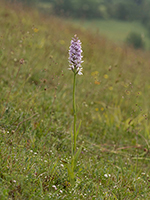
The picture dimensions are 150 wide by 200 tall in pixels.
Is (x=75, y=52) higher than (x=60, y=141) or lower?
higher

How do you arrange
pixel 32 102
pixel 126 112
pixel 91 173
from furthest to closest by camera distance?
pixel 126 112
pixel 32 102
pixel 91 173

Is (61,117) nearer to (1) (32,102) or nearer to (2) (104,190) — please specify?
(1) (32,102)

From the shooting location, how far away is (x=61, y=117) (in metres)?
3.39

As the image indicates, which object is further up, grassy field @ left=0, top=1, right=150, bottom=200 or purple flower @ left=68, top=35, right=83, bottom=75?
purple flower @ left=68, top=35, right=83, bottom=75

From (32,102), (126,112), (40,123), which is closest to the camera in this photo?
(40,123)

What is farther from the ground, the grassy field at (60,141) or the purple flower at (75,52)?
the purple flower at (75,52)

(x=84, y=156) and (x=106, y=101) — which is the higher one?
(x=106, y=101)

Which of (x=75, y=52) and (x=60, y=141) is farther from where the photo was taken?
(x=60, y=141)

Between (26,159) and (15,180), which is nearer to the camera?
(15,180)

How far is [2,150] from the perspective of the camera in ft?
6.98

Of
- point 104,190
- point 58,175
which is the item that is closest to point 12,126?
point 58,175

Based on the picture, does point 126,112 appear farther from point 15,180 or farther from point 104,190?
point 15,180

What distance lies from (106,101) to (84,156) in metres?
1.95

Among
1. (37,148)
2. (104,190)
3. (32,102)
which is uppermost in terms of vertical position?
(32,102)
